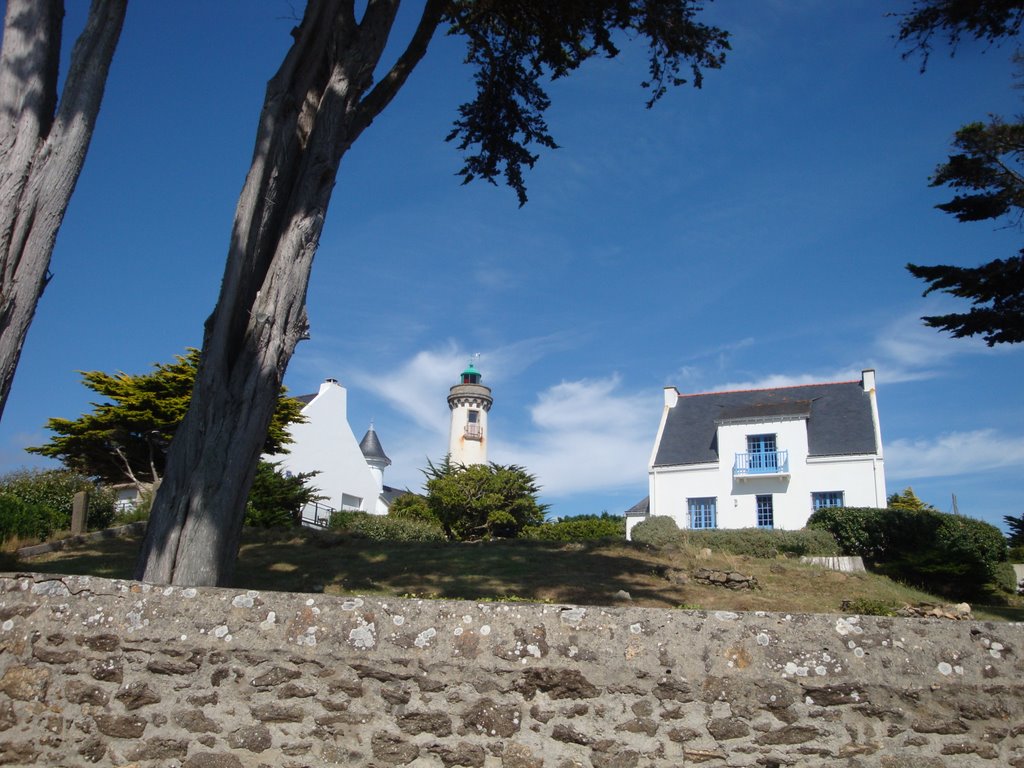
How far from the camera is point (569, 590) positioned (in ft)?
36.5

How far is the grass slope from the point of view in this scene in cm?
1102

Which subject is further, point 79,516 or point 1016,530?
point 1016,530

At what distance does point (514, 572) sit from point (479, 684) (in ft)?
29.9

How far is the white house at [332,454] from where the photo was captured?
101 ft

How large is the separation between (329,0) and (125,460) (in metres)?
15.4

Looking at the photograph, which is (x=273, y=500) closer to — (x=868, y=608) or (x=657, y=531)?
(x=657, y=531)

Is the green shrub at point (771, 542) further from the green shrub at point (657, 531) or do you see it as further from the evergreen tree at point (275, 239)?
Answer: the evergreen tree at point (275, 239)

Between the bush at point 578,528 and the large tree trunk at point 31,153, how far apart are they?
22.9 meters

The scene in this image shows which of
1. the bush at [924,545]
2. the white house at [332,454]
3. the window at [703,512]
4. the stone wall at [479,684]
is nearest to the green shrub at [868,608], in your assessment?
the bush at [924,545]

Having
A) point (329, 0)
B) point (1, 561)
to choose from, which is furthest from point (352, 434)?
point (329, 0)

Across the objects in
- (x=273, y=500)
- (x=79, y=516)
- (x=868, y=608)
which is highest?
(x=273, y=500)

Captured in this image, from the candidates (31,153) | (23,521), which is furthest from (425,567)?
(31,153)

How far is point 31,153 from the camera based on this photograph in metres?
5.16

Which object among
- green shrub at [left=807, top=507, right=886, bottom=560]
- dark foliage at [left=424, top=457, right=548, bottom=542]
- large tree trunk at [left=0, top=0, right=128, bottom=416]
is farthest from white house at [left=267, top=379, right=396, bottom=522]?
large tree trunk at [left=0, top=0, right=128, bottom=416]
